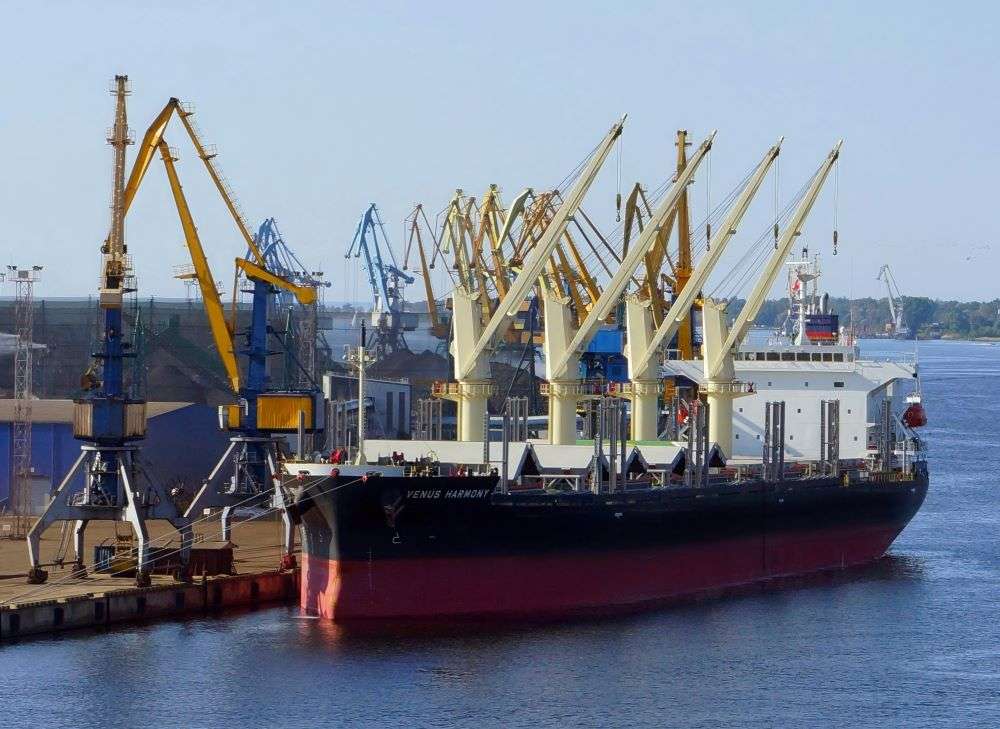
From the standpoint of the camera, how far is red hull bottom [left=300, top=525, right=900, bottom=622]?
4241 cm

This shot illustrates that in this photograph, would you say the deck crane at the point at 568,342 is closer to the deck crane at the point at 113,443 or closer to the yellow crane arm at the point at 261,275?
the yellow crane arm at the point at 261,275

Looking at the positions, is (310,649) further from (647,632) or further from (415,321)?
(415,321)

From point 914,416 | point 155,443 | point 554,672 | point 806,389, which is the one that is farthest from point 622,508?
point 155,443

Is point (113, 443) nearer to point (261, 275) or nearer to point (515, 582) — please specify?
point (261, 275)

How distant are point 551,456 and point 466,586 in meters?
7.50

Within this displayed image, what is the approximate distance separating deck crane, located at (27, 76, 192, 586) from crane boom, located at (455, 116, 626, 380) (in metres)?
10.5

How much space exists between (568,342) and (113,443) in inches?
582

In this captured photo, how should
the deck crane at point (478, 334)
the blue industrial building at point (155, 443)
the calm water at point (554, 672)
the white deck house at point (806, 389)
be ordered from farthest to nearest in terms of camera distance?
the white deck house at point (806, 389), the blue industrial building at point (155, 443), the deck crane at point (478, 334), the calm water at point (554, 672)

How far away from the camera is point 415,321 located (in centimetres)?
13288

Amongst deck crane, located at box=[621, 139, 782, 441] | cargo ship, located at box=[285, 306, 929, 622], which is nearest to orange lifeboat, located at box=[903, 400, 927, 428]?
cargo ship, located at box=[285, 306, 929, 622]

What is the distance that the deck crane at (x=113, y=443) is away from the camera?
4712cm

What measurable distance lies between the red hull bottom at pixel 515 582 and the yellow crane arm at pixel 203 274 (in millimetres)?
13610

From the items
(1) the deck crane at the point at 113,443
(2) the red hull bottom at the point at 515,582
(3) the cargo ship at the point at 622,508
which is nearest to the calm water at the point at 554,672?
(2) the red hull bottom at the point at 515,582

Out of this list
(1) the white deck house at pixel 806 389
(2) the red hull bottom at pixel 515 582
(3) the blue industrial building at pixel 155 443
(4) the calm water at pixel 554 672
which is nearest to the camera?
(4) the calm water at pixel 554 672
